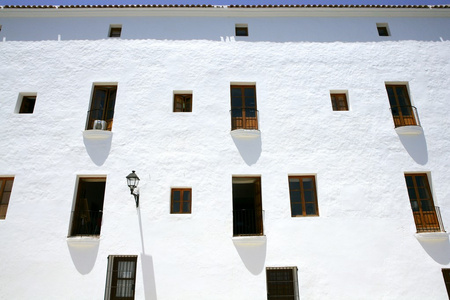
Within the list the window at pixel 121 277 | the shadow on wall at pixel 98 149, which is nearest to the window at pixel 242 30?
the shadow on wall at pixel 98 149

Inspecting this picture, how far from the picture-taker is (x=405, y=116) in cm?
970

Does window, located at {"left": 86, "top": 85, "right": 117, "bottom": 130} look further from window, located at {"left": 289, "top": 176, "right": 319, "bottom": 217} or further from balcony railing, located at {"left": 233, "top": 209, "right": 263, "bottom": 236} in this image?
window, located at {"left": 289, "top": 176, "right": 319, "bottom": 217}

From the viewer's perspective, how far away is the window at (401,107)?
31.5 feet

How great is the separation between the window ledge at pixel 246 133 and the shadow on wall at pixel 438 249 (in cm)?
536

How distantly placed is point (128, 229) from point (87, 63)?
568cm

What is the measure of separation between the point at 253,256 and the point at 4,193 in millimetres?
7266

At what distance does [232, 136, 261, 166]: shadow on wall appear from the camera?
29.3 ft

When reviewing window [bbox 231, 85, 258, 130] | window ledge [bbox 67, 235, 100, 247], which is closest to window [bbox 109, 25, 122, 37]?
window [bbox 231, 85, 258, 130]

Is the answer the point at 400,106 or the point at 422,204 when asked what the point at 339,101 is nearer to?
the point at 400,106

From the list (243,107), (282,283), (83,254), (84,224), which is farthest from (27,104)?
(282,283)

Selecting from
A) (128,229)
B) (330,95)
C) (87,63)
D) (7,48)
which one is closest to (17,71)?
(7,48)

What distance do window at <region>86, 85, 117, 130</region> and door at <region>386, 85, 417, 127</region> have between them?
8975 mm

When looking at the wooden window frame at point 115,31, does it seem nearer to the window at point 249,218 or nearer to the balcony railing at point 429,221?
the window at point 249,218

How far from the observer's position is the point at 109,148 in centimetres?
899
